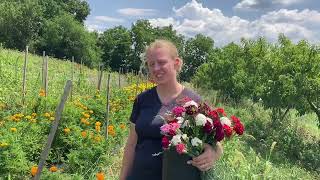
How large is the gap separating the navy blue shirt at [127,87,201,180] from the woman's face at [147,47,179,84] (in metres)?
0.14

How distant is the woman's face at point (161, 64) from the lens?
2475 mm

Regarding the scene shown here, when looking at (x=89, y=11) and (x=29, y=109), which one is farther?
(x=89, y=11)

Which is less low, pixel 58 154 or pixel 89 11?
pixel 89 11

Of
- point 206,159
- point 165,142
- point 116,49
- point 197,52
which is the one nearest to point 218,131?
Result: point 206,159

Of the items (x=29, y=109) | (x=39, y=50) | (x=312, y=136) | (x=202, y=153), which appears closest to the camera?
(x=202, y=153)

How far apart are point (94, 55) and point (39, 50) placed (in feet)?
18.0

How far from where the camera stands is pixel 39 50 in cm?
4766

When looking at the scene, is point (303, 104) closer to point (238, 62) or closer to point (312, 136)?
point (312, 136)

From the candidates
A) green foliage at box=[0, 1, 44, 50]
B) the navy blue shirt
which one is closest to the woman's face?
the navy blue shirt

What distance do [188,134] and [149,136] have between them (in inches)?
10.4

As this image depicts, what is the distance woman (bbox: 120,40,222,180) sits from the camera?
2.49 meters

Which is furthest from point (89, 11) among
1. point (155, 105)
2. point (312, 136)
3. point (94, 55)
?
point (155, 105)

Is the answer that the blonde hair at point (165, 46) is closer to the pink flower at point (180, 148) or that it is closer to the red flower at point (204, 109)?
the red flower at point (204, 109)

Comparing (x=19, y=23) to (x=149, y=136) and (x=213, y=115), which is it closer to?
(x=149, y=136)
